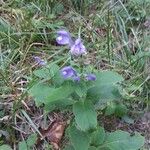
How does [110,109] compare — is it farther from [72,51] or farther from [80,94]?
[72,51]

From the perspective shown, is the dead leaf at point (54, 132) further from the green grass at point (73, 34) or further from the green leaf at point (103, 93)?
the green leaf at point (103, 93)

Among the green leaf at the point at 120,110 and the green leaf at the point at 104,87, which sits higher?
the green leaf at the point at 104,87

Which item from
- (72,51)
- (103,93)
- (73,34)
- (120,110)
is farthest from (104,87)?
(73,34)

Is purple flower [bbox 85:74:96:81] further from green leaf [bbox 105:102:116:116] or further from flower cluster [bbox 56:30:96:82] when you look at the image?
green leaf [bbox 105:102:116:116]

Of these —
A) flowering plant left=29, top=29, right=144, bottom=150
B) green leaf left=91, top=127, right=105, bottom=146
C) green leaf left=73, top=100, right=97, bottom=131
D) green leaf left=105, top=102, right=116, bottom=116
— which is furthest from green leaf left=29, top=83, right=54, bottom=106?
green leaf left=105, top=102, right=116, bottom=116

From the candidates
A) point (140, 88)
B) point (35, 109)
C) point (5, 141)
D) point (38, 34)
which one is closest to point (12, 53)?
point (38, 34)

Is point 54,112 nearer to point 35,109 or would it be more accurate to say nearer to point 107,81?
point 35,109

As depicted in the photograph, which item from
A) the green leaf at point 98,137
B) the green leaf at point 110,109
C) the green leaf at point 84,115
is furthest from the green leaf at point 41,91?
the green leaf at point 110,109

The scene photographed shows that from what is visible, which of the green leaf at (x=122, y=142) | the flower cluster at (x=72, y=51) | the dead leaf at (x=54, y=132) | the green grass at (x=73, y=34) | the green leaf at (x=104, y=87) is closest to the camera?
the flower cluster at (x=72, y=51)
